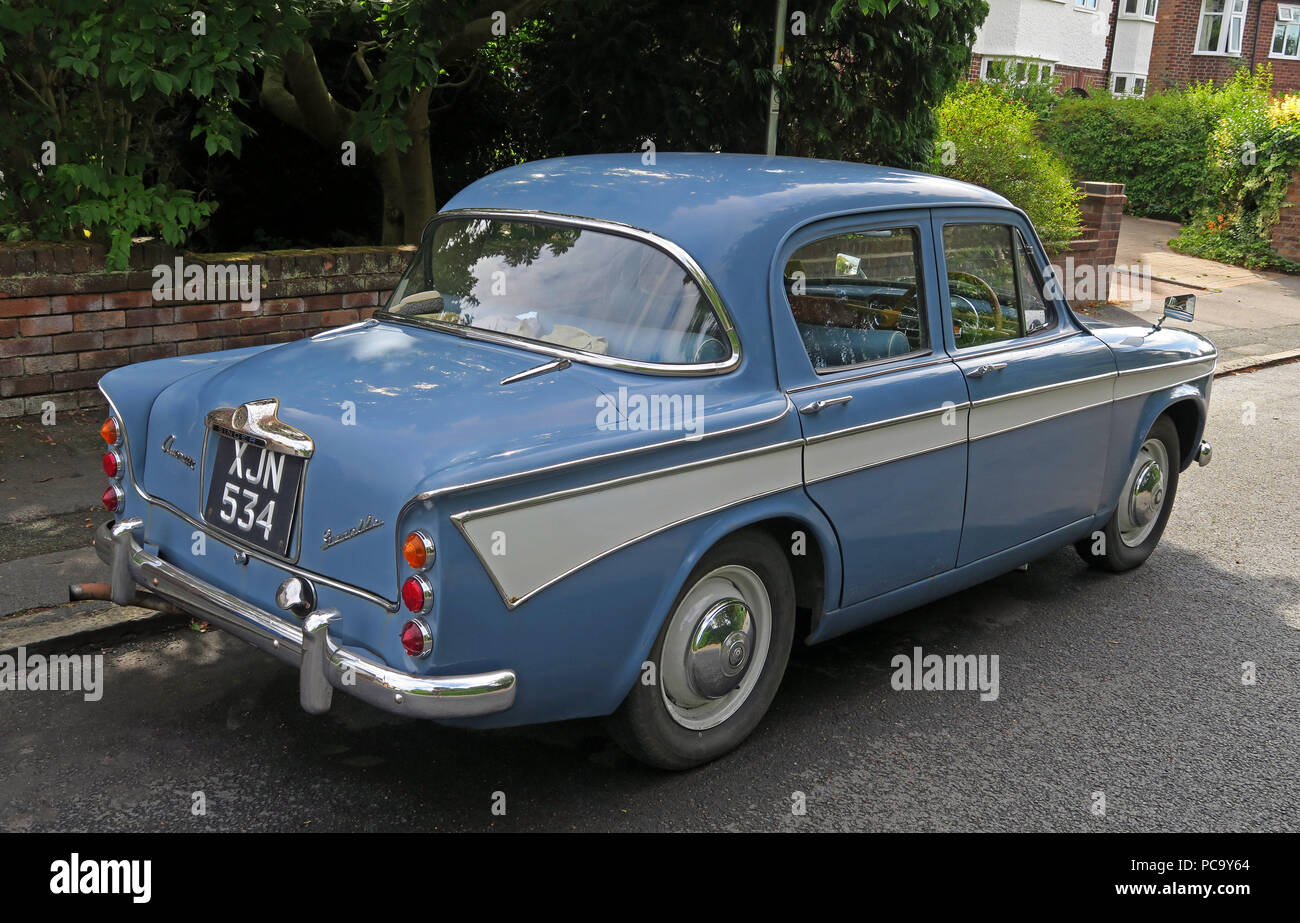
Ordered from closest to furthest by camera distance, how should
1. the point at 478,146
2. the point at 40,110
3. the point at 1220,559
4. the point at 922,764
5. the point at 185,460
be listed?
1. the point at 185,460
2. the point at 922,764
3. the point at 1220,559
4. the point at 40,110
5. the point at 478,146

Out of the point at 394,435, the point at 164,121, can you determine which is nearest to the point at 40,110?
the point at 164,121

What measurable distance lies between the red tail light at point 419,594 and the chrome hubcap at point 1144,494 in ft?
12.5

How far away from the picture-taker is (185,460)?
3854 mm

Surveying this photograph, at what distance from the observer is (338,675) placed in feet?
10.6

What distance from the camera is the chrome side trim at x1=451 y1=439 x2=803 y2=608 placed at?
10.4 ft

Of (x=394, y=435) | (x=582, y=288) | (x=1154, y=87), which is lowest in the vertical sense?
(x=394, y=435)

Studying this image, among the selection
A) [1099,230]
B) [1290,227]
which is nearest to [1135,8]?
[1290,227]

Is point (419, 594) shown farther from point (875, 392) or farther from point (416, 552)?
point (875, 392)

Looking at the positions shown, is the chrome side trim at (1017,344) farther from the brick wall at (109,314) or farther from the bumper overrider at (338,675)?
the brick wall at (109,314)

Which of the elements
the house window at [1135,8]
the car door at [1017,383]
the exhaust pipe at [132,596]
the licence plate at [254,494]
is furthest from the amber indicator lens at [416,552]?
the house window at [1135,8]

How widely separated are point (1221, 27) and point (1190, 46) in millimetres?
883

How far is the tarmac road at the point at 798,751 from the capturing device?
371 centimetres

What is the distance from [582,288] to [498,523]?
113cm

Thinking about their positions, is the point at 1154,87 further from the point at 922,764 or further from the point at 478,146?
the point at 922,764
